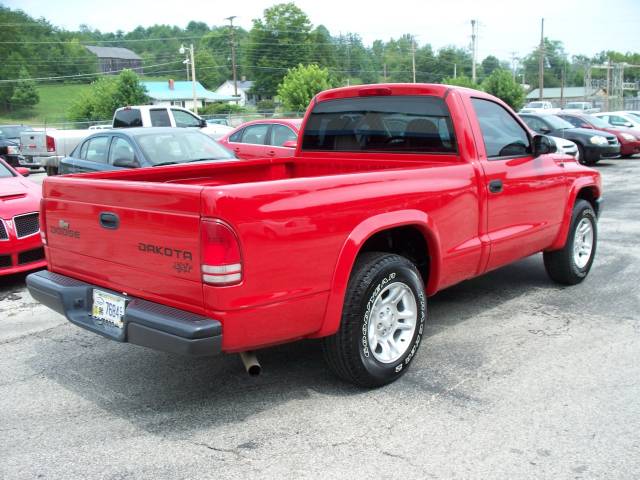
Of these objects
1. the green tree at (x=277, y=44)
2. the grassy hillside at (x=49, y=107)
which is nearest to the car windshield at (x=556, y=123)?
the grassy hillside at (x=49, y=107)

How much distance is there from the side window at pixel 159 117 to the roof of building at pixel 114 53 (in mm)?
138238

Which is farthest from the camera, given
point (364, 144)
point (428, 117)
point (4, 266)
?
point (4, 266)

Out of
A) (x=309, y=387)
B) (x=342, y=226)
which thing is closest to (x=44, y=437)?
(x=309, y=387)

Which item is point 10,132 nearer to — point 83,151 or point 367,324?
point 83,151

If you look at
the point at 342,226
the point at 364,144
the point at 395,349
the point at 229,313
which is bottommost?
the point at 395,349

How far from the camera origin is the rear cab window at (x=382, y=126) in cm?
482

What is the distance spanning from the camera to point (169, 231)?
3268 millimetres

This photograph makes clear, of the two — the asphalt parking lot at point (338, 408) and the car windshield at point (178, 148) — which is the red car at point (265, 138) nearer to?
the car windshield at point (178, 148)

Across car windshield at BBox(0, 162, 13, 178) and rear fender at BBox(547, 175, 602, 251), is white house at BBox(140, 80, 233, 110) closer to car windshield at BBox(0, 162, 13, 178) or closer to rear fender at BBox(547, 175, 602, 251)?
car windshield at BBox(0, 162, 13, 178)

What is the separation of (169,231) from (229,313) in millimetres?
530

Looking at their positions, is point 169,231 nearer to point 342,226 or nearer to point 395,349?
point 342,226

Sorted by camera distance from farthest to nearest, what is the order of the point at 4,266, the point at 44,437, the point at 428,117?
1. the point at 4,266
2. the point at 428,117
3. the point at 44,437

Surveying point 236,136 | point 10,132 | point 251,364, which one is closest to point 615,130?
point 236,136

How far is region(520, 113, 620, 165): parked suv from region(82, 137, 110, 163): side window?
39.3 ft
